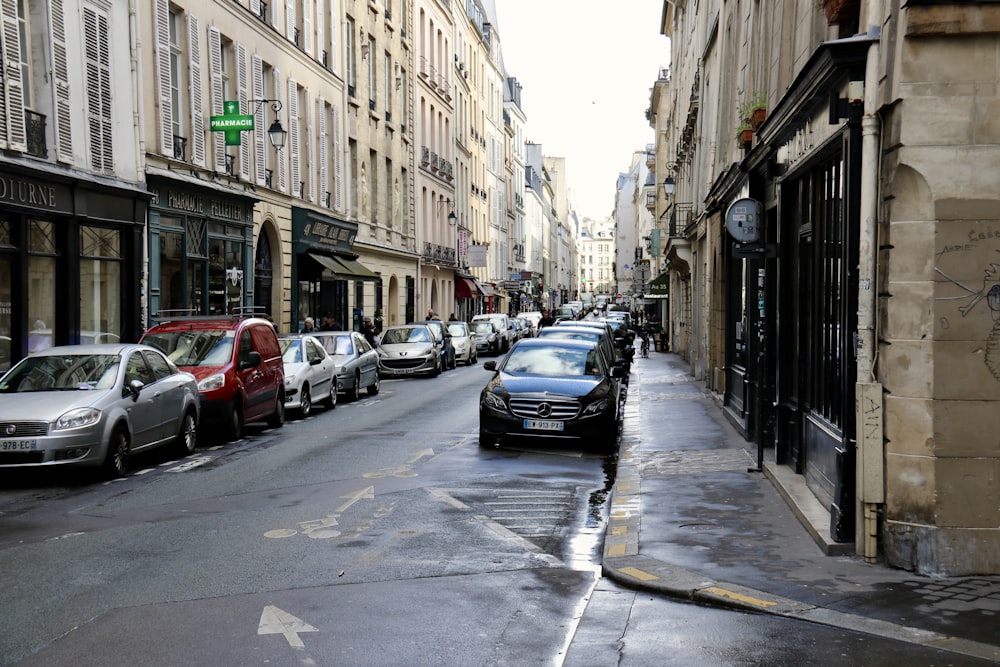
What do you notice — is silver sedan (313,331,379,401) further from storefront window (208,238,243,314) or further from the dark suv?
the dark suv

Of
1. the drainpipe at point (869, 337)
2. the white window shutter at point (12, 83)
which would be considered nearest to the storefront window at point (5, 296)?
the white window shutter at point (12, 83)

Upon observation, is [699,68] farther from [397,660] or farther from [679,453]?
[397,660]

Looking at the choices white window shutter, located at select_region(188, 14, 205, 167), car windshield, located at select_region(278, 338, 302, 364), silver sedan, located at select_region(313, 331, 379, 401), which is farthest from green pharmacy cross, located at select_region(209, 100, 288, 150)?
car windshield, located at select_region(278, 338, 302, 364)

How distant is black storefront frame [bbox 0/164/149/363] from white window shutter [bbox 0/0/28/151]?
1.78 ft

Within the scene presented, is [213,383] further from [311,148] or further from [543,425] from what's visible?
[311,148]

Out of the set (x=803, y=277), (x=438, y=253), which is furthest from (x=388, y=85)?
(x=803, y=277)

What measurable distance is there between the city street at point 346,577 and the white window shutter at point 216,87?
15621mm

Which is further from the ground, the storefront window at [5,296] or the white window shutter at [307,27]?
the white window shutter at [307,27]

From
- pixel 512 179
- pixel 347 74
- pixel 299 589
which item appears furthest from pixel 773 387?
pixel 512 179

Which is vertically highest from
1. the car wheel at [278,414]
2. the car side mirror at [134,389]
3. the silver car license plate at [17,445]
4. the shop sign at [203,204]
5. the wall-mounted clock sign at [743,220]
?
the shop sign at [203,204]

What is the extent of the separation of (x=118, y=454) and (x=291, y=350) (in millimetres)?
8527

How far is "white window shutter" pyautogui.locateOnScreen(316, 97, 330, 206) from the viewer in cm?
3616

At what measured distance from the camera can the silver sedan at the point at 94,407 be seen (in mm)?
11642

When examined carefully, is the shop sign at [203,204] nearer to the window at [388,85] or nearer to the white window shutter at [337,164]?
the white window shutter at [337,164]
